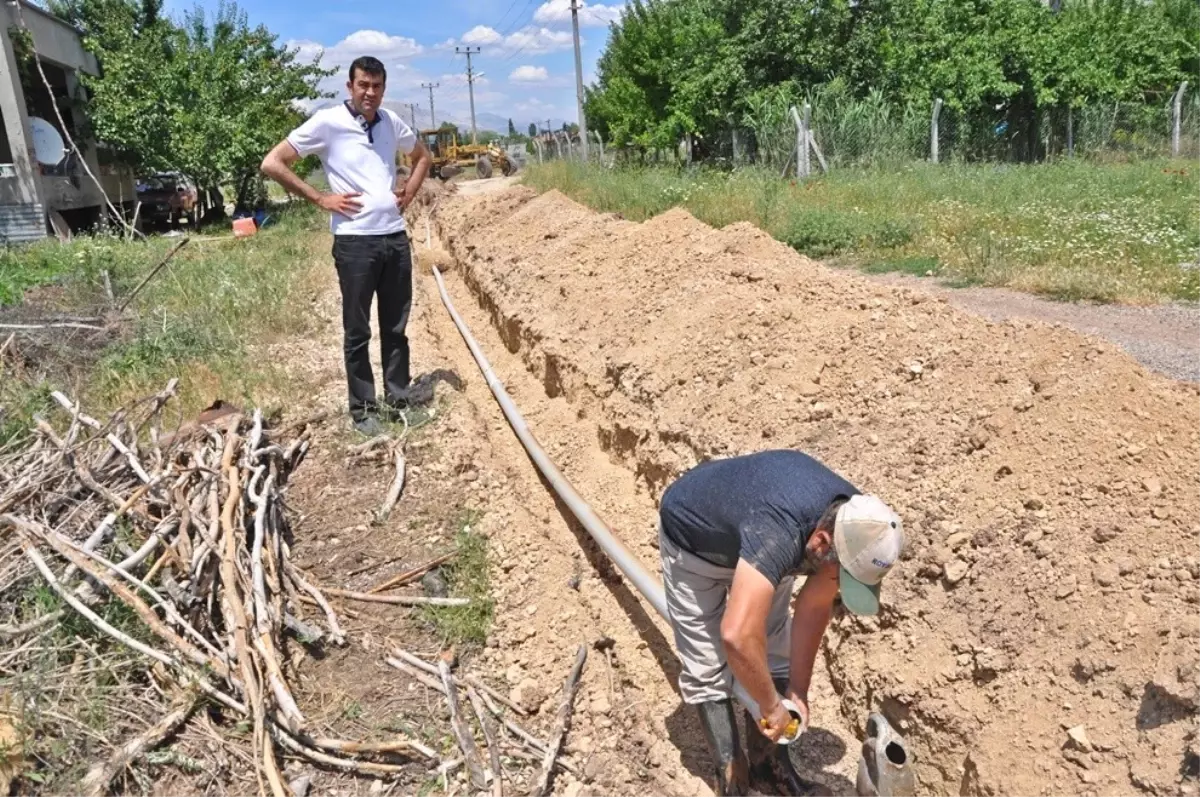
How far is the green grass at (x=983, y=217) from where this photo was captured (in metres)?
7.61

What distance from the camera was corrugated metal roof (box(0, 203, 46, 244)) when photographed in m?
15.5

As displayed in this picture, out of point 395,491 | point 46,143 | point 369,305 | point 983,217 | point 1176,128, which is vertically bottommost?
point 395,491

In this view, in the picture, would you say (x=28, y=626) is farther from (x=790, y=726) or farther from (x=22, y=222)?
(x=22, y=222)

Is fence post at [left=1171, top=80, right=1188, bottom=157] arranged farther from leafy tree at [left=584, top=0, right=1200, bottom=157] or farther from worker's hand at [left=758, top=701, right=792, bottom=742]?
worker's hand at [left=758, top=701, right=792, bottom=742]

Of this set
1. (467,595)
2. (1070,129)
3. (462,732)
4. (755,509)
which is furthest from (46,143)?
(1070,129)

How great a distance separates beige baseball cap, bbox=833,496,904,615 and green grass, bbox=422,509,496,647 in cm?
194

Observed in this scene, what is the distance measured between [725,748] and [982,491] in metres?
1.30

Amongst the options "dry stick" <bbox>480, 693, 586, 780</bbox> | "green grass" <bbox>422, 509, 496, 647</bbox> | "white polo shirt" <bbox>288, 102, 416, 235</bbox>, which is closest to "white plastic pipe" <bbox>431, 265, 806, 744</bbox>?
"green grass" <bbox>422, 509, 496, 647</bbox>

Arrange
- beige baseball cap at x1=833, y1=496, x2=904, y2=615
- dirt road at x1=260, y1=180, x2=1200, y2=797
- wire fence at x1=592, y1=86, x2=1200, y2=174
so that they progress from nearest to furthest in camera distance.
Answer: beige baseball cap at x1=833, y1=496, x2=904, y2=615 < dirt road at x1=260, y1=180, x2=1200, y2=797 < wire fence at x1=592, y1=86, x2=1200, y2=174

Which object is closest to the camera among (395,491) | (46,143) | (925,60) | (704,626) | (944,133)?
(704,626)

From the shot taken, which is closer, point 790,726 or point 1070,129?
point 790,726

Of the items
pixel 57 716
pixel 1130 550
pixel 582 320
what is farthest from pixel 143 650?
pixel 582 320

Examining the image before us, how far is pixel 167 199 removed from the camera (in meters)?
22.2

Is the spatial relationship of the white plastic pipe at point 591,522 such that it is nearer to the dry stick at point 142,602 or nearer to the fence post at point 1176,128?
the dry stick at point 142,602
